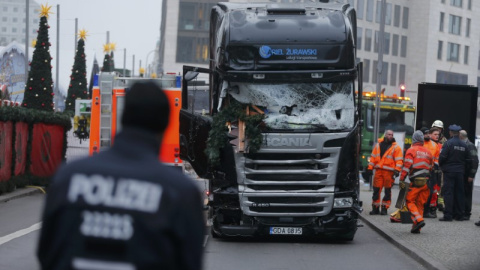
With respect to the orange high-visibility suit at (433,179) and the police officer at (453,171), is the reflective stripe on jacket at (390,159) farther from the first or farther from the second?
the police officer at (453,171)

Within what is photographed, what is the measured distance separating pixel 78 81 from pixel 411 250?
52.2 metres

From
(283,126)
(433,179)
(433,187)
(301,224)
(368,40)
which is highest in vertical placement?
(368,40)

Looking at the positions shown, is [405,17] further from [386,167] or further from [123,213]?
[123,213]

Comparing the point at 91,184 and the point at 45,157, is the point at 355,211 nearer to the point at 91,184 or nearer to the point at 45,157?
the point at 91,184

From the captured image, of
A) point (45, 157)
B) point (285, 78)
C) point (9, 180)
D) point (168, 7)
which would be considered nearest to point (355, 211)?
point (285, 78)

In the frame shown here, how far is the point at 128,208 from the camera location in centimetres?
372

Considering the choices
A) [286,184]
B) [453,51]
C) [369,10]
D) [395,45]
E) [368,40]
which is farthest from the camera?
[453,51]

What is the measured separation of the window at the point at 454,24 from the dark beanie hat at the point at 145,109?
92756 millimetres

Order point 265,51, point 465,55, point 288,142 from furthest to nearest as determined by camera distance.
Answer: point 465,55, point 265,51, point 288,142

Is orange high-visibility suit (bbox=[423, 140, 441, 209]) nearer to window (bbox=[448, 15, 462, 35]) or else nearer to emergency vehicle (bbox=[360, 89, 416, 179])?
emergency vehicle (bbox=[360, 89, 416, 179])

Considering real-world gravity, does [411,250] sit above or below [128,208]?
below

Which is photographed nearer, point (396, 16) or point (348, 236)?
point (348, 236)

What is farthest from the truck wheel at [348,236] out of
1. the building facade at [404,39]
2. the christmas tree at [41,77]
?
the building facade at [404,39]

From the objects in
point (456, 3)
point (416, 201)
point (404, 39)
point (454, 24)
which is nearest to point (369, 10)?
point (404, 39)
